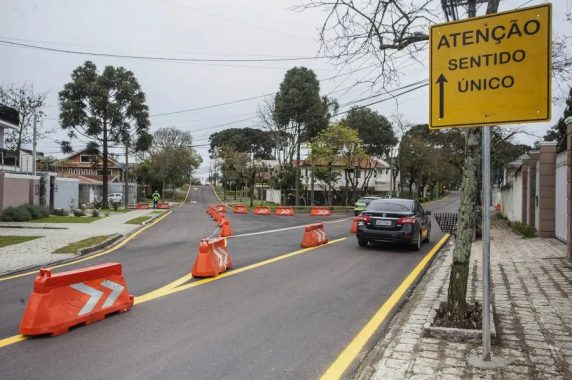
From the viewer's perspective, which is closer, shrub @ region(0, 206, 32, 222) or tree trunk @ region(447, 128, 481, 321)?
tree trunk @ region(447, 128, 481, 321)

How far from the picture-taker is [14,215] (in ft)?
84.0

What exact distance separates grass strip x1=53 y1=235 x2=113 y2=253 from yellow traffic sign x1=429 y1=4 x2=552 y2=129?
38.3 ft

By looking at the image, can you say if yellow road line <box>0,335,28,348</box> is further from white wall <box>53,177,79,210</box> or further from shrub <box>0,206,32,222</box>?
white wall <box>53,177,79,210</box>

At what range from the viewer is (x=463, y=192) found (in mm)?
6031

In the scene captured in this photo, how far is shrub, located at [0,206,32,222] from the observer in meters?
25.5

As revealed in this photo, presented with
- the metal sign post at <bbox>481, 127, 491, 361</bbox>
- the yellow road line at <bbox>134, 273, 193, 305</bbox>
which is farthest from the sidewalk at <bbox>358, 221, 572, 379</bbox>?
the yellow road line at <bbox>134, 273, 193, 305</bbox>

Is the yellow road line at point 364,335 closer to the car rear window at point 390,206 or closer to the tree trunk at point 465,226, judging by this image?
the tree trunk at point 465,226

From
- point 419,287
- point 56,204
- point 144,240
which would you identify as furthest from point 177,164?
point 419,287

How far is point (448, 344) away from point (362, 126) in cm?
6322

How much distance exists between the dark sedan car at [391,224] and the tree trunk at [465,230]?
8.36 metres

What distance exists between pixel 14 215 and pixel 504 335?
25.8 metres

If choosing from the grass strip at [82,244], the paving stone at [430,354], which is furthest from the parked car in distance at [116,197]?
the paving stone at [430,354]

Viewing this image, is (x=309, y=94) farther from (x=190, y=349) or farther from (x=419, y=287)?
(x=190, y=349)

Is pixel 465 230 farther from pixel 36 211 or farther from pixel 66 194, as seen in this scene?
pixel 66 194
